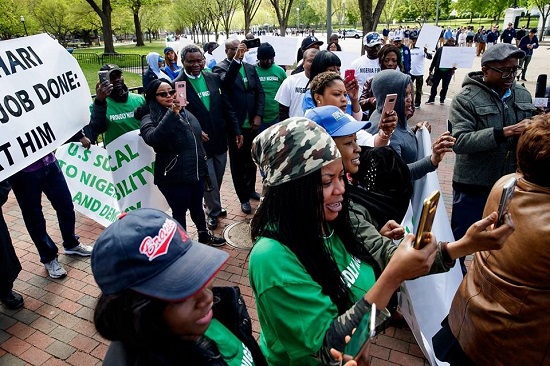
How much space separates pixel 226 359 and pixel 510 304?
1201 millimetres

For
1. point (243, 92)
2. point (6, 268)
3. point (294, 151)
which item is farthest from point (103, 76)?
point (294, 151)

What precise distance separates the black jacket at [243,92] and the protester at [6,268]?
279cm

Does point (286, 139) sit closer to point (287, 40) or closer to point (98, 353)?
point (98, 353)

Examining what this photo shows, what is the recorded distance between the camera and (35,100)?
3227mm

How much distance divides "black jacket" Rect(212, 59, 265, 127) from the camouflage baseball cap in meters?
3.82

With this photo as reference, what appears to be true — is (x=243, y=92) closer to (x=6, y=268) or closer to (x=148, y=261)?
(x=6, y=268)

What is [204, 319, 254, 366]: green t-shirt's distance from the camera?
143 centimetres

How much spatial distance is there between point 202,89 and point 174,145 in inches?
45.8

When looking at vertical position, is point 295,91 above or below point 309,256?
above

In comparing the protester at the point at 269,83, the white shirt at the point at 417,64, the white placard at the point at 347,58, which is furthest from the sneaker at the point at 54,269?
the white shirt at the point at 417,64

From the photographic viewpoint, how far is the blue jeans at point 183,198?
4102mm

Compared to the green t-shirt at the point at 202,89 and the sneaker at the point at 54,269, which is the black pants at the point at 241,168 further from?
the sneaker at the point at 54,269

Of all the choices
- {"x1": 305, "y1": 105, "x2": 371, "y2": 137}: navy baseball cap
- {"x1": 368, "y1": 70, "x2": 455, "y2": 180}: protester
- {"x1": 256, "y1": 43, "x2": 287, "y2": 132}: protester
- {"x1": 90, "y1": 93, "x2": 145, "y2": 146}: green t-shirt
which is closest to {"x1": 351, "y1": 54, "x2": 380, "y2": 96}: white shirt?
{"x1": 256, "y1": 43, "x2": 287, "y2": 132}: protester

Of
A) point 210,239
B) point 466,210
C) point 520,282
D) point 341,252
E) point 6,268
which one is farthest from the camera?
point 210,239
